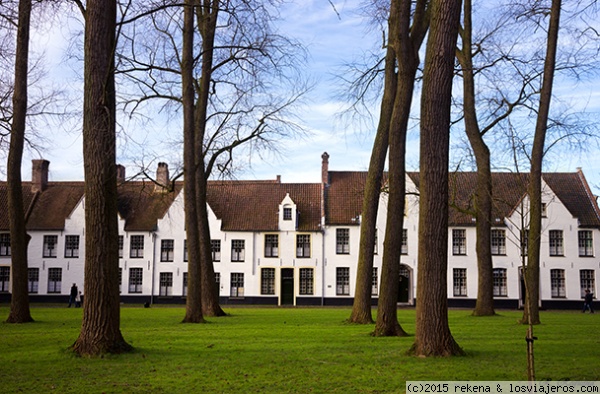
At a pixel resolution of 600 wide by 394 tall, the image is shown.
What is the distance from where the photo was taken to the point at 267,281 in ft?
148

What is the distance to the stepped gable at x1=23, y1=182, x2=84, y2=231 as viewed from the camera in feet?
152

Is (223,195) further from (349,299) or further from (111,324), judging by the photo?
(111,324)

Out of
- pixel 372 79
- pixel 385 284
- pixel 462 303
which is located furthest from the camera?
pixel 462 303

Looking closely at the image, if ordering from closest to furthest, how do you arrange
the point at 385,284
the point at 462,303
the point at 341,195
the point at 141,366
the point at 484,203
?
the point at 141,366 → the point at 385,284 → the point at 484,203 → the point at 462,303 → the point at 341,195

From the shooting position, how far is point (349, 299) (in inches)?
1738

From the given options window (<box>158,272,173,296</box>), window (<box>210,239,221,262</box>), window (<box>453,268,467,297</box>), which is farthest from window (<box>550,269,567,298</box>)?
window (<box>158,272,173,296</box>)

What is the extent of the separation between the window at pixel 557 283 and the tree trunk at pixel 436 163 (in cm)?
3598

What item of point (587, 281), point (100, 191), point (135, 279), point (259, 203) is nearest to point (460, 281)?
point (587, 281)

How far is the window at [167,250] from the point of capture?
4553cm

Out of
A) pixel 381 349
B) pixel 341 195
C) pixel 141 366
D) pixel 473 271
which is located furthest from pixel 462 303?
pixel 141 366

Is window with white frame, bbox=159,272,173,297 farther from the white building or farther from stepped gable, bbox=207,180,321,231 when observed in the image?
stepped gable, bbox=207,180,321,231

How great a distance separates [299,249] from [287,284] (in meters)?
2.59

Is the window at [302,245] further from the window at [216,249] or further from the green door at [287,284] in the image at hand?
the window at [216,249]

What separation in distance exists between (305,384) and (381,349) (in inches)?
152
